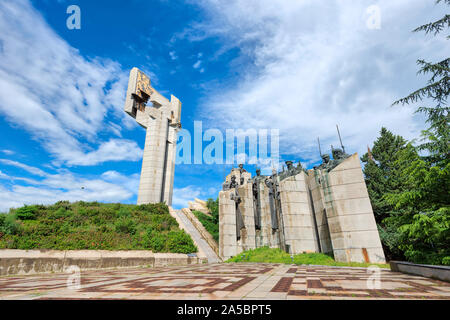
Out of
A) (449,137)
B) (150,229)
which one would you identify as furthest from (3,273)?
(449,137)

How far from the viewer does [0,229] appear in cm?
1138

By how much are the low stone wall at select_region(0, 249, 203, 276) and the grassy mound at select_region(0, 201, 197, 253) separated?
1055 millimetres

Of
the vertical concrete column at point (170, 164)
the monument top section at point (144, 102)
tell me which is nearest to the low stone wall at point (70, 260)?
the vertical concrete column at point (170, 164)

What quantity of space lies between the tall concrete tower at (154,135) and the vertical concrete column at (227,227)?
531 inches

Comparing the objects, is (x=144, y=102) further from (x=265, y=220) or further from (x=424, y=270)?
(x=424, y=270)

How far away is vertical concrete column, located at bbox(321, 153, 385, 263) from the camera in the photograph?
12180 mm

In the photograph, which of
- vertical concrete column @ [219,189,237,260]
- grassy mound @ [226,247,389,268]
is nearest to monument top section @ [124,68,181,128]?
vertical concrete column @ [219,189,237,260]

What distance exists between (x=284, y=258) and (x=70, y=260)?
13.4 m

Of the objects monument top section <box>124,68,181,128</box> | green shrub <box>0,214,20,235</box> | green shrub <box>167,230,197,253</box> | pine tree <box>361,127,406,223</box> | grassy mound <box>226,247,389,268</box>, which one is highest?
monument top section <box>124,68,181,128</box>

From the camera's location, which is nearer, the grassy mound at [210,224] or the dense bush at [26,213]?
the dense bush at [26,213]

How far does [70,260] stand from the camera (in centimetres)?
1109

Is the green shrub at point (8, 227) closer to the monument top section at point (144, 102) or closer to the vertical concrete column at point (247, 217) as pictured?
the vertical concrete column at point (247, 217)

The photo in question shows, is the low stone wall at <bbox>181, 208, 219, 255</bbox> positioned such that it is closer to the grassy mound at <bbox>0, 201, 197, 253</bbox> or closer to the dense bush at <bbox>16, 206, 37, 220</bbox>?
the grassy mound at <bbox>0, 201, 197, 253</bbox>

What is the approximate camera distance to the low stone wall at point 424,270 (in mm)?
5723
